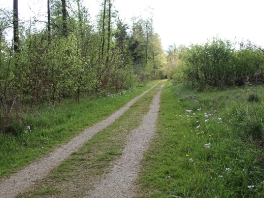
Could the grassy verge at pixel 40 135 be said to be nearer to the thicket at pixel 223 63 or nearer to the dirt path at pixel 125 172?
the dirt path at pixel 125 172

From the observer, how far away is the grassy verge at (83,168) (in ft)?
14.2

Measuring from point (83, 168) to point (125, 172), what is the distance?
3.49ft

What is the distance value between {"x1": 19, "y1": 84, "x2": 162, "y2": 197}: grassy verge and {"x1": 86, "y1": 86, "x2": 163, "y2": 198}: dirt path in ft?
0.67

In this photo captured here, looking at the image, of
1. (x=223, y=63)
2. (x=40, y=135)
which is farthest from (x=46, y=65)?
(x=223, y=63)

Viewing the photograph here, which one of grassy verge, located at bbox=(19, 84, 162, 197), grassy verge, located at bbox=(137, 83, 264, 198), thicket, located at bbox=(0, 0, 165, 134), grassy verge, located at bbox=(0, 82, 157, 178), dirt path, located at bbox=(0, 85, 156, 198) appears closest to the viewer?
grassy verge, located at bbox=(137, 83, 264, 198)

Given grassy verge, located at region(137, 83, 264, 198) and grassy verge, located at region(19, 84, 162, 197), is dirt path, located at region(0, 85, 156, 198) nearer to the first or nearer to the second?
grassy verge, located at region(19, 84, 162, 197)

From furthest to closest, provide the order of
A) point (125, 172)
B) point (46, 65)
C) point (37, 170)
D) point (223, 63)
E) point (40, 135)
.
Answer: point (223, 63), point (46, 65), point (40, 135), point (37, 170), point (125, 172)

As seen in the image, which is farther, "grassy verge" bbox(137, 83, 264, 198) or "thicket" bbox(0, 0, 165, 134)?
"thicket" bbox(0, 0, 165, 134)

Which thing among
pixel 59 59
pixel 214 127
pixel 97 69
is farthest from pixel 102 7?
pixel 214 127

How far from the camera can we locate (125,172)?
5047mm

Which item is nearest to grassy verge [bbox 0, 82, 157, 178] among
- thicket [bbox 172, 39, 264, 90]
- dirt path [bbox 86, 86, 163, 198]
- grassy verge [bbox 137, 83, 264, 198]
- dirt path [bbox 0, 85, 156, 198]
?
dirt path [bbox 0, 85, 156, 198]

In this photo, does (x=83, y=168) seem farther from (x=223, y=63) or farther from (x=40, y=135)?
(x=223, y=63)

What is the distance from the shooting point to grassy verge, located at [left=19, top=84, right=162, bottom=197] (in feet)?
14.2

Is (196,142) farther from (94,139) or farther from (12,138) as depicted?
(12,138)
